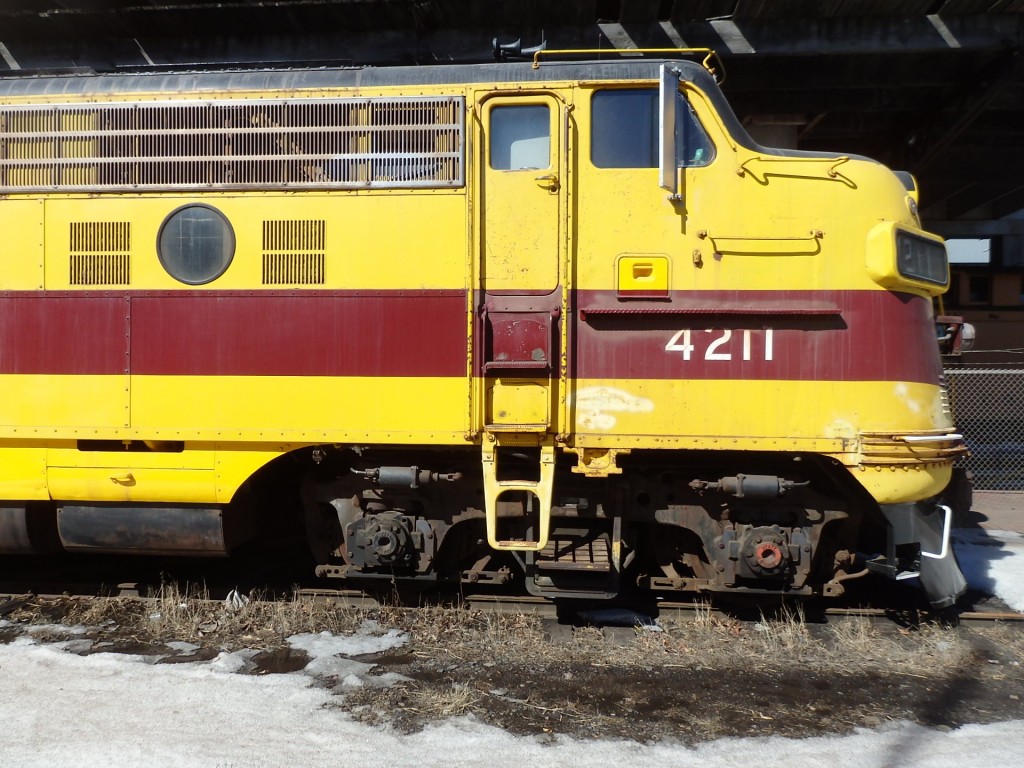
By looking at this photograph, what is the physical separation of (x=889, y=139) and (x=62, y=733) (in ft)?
44.6

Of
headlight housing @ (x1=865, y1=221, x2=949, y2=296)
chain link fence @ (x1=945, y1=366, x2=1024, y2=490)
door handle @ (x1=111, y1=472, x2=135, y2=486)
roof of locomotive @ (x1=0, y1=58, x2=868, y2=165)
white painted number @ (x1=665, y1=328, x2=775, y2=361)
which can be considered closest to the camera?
headlight housing @ (x1=865, y1=221, x2=949, y2=296)

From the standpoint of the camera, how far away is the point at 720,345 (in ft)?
13.9

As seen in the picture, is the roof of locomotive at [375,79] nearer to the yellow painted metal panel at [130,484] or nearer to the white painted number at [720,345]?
the white painted number at [720,345]

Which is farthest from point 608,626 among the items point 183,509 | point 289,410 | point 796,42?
point 796,42

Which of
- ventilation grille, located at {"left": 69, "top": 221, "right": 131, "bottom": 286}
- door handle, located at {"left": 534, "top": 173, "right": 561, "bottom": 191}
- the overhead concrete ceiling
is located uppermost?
the overhead concrete ceiling

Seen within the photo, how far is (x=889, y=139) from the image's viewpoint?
40.2 ft

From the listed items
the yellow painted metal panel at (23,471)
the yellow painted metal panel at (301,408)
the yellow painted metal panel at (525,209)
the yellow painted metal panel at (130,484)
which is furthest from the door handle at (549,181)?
the yellow painted metal panel at (23,471)

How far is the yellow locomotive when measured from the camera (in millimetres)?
4234

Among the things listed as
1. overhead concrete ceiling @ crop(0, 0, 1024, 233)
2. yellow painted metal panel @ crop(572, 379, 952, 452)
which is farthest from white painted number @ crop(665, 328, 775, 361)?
overhead concrete ceiling @ crop(0, 0, 1024, 233)

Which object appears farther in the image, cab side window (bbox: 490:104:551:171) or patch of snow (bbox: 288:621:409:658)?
patch of snow (bbox: 288:621:409:658)

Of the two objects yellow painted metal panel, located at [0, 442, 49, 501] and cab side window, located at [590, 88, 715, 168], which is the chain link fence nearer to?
cab side window, located at [590, 88, 715, 168]

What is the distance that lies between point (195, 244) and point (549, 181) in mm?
2241

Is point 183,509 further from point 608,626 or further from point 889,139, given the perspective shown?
point 889,139

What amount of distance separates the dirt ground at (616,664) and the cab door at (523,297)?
80 centimetres
